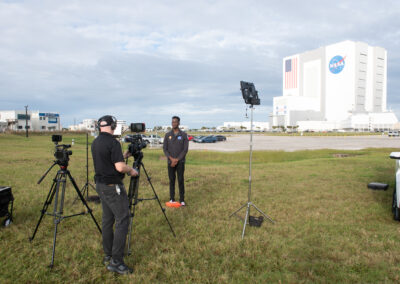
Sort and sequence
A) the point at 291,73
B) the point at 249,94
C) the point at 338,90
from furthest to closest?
the point at 291,73, the point at 338,90, the point at 249,94

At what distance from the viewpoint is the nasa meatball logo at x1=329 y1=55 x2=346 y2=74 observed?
113 m

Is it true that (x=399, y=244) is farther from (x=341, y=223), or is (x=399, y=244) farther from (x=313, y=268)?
(x=313, y=268)

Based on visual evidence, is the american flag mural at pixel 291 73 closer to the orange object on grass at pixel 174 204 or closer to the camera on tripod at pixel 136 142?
the orange object on grass at pixel 174 204

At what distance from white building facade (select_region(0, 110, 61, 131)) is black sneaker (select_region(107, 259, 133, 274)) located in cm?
11440

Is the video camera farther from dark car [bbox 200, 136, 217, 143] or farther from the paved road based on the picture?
dark car [bbox 200, 136, 217, 143]

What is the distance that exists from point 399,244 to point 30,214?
7.31 meters

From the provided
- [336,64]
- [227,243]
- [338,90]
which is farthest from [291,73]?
[227,243]

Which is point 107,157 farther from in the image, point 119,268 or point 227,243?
point 227,243

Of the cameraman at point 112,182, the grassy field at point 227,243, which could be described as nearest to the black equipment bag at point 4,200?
the grassy field at point 227,243

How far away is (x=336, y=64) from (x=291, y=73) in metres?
23.3

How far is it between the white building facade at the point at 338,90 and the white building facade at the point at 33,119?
10439cm

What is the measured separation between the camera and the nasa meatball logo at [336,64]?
11319 cm

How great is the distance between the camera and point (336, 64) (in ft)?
378

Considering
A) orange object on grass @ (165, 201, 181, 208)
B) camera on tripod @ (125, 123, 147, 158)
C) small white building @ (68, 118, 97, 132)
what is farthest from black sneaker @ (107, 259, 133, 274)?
orange object on grass @ (165, 201, 181, 208)
